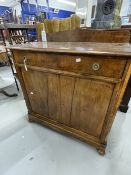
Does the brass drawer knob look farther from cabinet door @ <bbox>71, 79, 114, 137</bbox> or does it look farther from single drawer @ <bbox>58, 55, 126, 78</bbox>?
cabinet door @ <bbox>71, 79, 114, 137</bbox>

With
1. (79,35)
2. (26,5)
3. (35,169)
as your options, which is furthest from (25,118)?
(26,5)

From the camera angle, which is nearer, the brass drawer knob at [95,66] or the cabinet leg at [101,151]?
the brass drawer knob at [95,66]

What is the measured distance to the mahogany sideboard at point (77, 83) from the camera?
749 millimetres

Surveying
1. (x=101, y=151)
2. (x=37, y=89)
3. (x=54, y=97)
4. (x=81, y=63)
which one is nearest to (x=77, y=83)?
(x=81, y=63)

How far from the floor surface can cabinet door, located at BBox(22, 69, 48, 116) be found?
11.0 inches

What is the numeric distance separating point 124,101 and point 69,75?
1.09 meters

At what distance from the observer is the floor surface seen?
1010mm

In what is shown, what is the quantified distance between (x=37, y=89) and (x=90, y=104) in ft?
1.80

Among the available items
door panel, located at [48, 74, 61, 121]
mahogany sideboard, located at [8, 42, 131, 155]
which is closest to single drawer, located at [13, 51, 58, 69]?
mahogany sideboard, located at [8, 42, 131, 155]

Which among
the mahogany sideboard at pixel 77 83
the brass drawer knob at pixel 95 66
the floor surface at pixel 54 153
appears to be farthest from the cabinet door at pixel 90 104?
the floor surface at pixel 54 153

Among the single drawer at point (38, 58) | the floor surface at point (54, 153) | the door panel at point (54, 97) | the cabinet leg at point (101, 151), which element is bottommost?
the floor surface at point (54, 153)

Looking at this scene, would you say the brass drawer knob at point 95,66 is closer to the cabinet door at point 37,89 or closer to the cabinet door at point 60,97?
the cabinet door at point 60,97

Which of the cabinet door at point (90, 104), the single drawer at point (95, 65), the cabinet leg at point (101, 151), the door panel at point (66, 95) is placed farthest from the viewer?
the cabinet leg at point (101, 151)

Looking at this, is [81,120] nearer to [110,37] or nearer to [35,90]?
[35,90]
